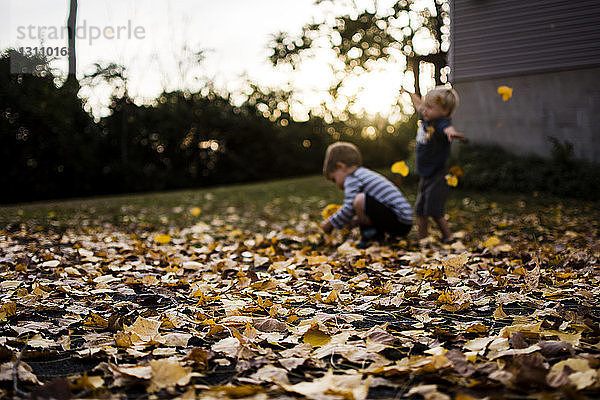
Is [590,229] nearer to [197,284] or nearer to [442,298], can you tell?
[442,298]

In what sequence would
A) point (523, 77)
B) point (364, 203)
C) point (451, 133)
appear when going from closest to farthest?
point (451, 133), point (364, 203), point (523, 77)

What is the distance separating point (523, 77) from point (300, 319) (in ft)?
28.0

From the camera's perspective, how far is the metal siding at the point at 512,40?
7.24m

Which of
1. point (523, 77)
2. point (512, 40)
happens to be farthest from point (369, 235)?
point (523, 77)

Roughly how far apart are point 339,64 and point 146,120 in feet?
28.2

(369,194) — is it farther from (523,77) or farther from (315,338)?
(523,77)

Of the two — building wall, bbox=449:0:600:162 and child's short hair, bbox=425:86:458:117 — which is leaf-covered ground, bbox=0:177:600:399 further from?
building wall, bbox=449:0:600:162

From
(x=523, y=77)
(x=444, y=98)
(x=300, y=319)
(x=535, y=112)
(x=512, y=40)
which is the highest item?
(x=512, y=40)

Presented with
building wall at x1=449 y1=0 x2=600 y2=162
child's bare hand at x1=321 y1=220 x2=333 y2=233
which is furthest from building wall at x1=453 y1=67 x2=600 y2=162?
child's bare hand at x1=321 y1=220 x2=333 y2=233

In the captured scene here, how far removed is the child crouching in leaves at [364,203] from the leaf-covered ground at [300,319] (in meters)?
0.16

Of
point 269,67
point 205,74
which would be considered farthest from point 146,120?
point 269,67

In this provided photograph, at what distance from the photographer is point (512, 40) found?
28.2ft

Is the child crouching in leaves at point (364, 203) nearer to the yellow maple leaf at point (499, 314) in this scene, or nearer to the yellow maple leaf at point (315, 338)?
the yellow maple leaf at point (499, 314)

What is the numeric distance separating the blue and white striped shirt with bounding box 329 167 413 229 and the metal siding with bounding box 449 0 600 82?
4277 millimetres
